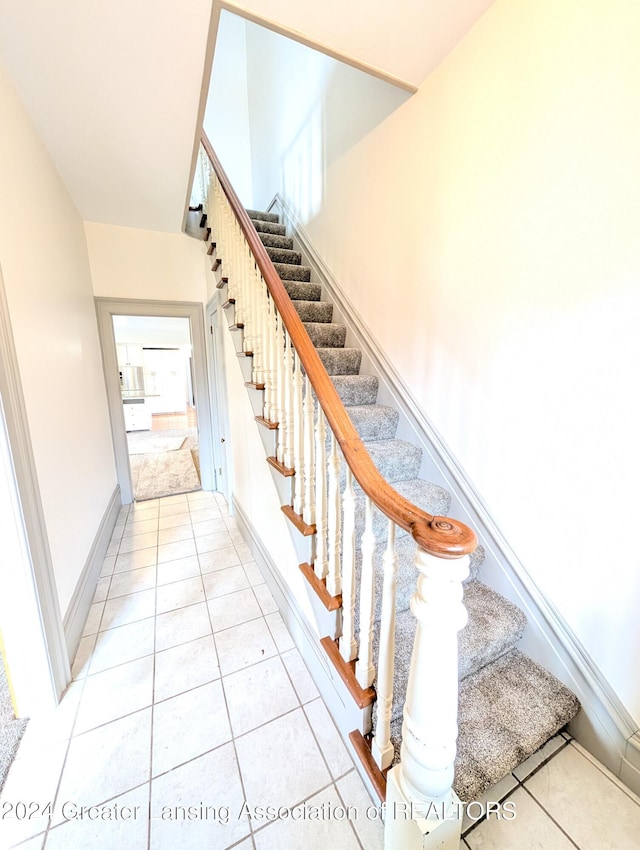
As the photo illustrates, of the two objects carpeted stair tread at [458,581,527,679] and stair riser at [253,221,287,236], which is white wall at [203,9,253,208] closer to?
stair riser at [253,221,287,236]

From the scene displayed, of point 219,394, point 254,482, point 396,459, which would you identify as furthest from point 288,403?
point 219,394

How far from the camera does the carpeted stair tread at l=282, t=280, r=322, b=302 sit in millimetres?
2674

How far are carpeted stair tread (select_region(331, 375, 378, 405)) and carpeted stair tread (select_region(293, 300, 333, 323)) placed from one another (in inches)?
25.7

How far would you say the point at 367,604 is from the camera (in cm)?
101

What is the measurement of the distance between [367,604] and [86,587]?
69.2 inches

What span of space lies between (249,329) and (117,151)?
1.27 m

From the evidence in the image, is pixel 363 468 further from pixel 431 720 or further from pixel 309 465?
pixel 431 720

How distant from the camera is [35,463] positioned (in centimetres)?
139

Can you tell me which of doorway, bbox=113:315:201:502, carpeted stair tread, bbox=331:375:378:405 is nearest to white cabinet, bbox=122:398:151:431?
doorway, bbox=113:315:201:502

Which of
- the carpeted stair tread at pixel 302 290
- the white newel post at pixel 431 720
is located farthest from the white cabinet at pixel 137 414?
the white newel post at pixel 431 720

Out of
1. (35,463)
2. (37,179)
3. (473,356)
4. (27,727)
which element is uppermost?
(37,179)

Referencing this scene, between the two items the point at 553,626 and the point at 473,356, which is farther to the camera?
the point at 473,356

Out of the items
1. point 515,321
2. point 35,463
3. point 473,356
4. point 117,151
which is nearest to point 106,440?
point 35,463

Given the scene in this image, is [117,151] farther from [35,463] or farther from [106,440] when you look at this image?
[106,440]
